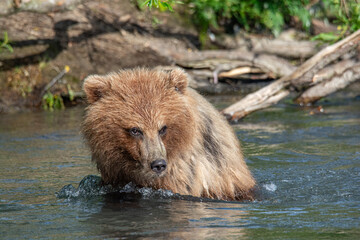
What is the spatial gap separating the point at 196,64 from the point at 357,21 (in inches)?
149

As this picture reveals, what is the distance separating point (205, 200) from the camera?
5660mm

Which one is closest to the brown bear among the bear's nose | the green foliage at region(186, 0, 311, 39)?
the bear's nose

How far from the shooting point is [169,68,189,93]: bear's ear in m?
5.40

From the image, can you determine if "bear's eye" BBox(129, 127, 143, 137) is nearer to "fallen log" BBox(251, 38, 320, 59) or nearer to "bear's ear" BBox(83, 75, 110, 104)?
"bear's ear" BBox(83, 75, 110, 104)

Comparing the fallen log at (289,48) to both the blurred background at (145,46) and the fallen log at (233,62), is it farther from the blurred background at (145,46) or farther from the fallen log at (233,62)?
the fallen log at (233,62)

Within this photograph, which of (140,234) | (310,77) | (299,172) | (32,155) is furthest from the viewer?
(310,77)

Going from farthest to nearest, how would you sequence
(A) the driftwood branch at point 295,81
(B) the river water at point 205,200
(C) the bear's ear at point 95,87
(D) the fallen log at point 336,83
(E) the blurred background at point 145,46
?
1. (E) the blurred background at point 145,46
2. (D) the fallen log at point 336,83
3. (A) the driftwood branch at point 295,81
4. (C) the bear's ear at point 95,87
5. (B) the river water at point 205,200

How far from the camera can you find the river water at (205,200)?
479 cm

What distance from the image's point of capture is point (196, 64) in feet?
42.6

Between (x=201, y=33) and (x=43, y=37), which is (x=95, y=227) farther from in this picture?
(x=201, y=33)

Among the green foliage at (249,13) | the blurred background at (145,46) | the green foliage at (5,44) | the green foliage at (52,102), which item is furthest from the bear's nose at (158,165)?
the green foliage at (249,13)

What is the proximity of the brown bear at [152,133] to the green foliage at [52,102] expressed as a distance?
704cm

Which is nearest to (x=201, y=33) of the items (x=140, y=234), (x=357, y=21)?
(x=357, y=21)

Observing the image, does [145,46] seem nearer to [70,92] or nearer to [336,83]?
[70,92]
